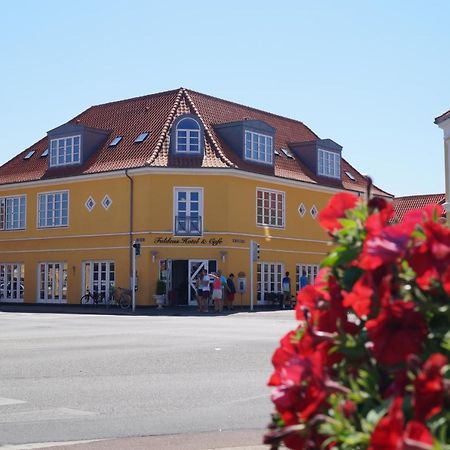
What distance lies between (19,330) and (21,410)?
43.5ft

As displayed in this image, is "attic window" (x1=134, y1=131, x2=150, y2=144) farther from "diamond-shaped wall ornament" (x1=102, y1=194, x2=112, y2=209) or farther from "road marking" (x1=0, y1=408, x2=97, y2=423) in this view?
"road marking" (x1=0, y1=408, x2=97, y2=423)

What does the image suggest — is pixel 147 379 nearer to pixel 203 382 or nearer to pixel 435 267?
pixel 203 382

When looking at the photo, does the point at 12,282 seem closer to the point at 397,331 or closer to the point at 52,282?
the point at 52,282

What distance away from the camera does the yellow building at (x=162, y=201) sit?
39.2 metres

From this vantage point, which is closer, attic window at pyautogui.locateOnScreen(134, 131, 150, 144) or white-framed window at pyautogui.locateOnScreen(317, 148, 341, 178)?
attic window at pyautogui.locateOnScreen(134, 131, 150, 144)

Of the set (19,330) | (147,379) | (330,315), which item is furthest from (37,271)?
(330,315)

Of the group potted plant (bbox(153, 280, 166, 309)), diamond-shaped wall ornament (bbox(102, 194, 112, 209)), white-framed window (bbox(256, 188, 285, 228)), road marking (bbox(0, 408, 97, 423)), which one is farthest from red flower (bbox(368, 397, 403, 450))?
white-framed window (bbox(256, 188, 285, 228))

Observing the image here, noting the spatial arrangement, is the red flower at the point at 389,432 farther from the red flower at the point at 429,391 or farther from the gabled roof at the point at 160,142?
the gabled roof at the point at 160,142

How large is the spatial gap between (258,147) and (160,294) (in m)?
9.64

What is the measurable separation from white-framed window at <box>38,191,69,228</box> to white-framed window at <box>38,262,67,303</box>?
2.06 m

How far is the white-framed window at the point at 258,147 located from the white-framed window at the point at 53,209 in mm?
9261

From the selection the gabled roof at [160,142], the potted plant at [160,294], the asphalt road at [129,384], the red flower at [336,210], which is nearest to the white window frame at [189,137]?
the gabled roof at [160,142]

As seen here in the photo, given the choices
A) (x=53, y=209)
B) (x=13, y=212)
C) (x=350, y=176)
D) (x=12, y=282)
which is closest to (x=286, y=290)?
(x=53, y=209)

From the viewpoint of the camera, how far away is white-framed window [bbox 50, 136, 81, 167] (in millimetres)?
43062
